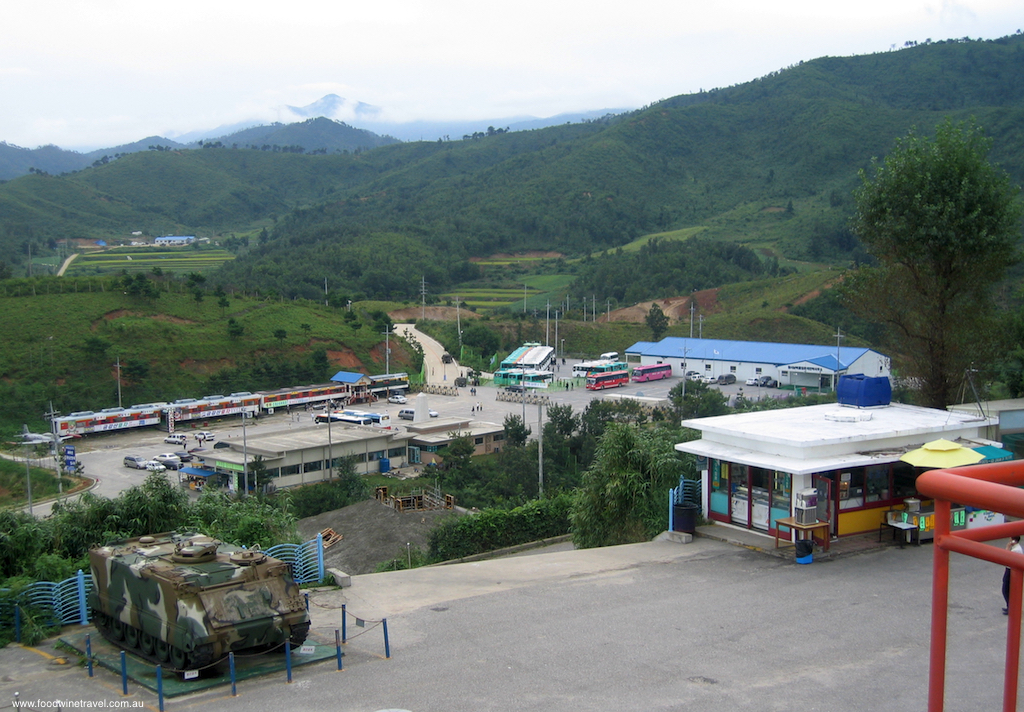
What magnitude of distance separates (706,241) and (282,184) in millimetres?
113246

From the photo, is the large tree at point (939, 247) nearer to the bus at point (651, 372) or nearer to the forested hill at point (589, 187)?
the bus at point (651, 372)

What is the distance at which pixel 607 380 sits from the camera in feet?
196

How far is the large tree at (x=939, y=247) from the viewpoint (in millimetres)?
16312

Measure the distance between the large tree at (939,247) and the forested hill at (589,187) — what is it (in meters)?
80.6

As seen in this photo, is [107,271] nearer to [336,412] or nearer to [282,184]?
[336,412]

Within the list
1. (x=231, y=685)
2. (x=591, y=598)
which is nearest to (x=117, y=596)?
(x=231, y=685)

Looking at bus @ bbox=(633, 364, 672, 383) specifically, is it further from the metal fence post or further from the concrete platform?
the concrete platform

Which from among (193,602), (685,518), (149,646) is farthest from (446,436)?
(193,602)

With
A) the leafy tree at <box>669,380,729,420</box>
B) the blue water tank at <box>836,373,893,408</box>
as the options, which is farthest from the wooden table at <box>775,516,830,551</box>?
the leafy tree at <box>669,380,729,420</box>

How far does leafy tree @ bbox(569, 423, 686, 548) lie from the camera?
1469 cm

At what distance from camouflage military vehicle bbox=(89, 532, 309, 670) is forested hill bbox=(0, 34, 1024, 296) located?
84.7m

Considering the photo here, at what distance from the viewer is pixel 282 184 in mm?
189125

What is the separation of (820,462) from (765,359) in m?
49.3

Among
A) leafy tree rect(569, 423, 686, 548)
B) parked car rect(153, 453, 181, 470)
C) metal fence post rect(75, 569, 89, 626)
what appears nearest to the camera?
metal fence post rect(75, 569, 89, 626)
